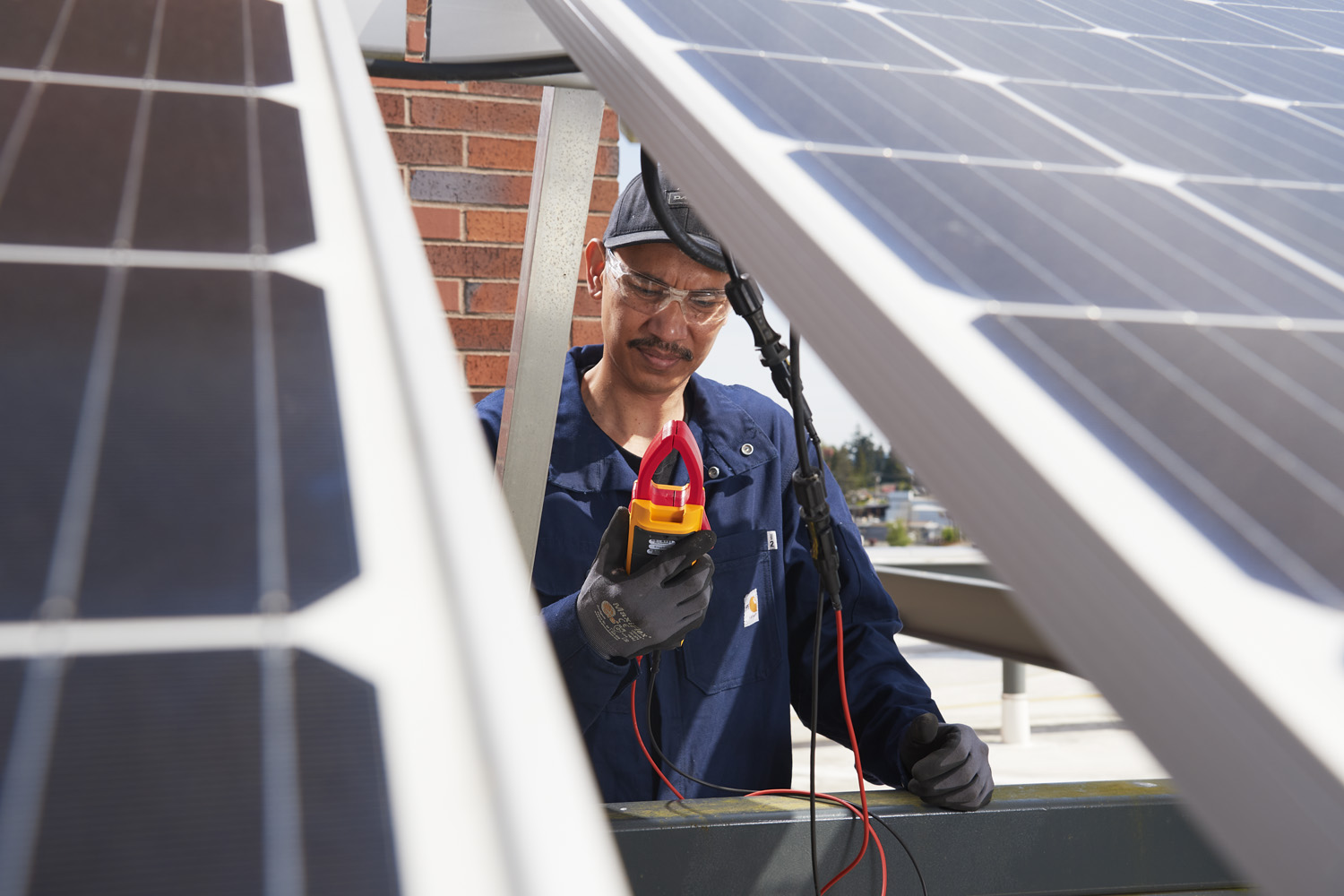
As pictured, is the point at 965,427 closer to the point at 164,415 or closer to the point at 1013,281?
the point at 1013,281

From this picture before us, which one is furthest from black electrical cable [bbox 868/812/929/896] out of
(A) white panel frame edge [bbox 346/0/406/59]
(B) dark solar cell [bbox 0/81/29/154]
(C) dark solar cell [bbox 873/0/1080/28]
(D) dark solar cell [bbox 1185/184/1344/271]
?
(A) white panel frame edge [bbox 346/0/406/59]

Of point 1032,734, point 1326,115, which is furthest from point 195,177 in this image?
point 1032,734

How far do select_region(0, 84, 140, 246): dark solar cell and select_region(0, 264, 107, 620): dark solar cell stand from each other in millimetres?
39

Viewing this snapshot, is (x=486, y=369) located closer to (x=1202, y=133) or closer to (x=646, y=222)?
(x=646, y=222)

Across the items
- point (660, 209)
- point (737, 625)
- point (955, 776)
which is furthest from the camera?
point (737, 625)

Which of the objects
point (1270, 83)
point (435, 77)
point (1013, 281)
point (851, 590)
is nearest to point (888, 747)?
point (851, 590)

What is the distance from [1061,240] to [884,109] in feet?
0.73

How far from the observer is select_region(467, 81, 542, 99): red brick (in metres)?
2.38

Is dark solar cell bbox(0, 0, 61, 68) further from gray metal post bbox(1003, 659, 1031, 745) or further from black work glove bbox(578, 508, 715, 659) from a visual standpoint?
gray metal post bbox(1003, 659, 1031, 745)

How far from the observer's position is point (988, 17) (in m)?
1.05

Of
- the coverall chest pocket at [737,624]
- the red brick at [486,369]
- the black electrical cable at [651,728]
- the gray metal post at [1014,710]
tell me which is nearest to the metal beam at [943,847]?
the black electrical cable at [651,728]

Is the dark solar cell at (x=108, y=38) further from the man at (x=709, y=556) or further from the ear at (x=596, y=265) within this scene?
the ear at (x=596, y=265)

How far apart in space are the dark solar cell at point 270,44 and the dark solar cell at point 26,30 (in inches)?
5.9

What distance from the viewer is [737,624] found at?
182cm
